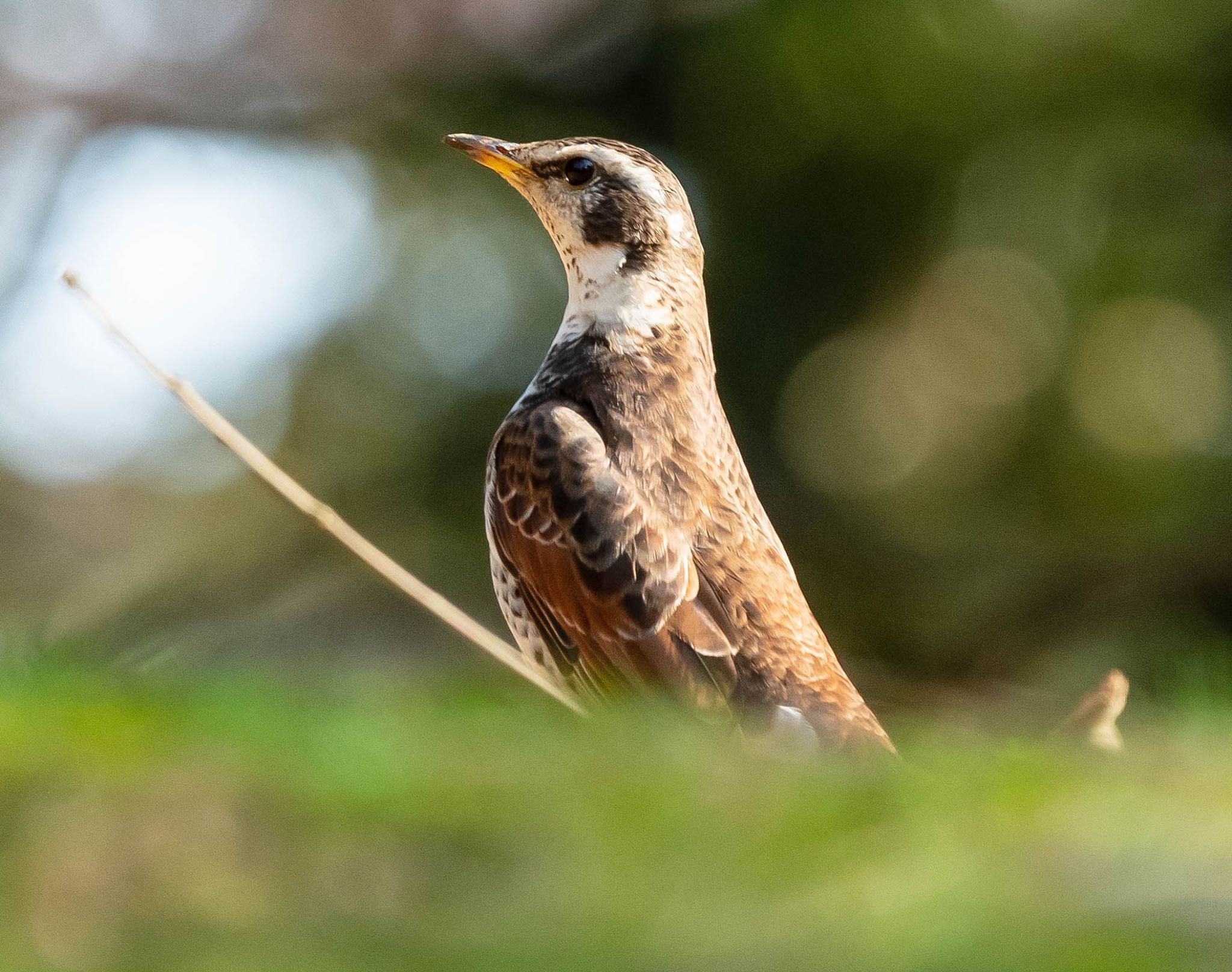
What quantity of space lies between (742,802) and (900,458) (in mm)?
8077

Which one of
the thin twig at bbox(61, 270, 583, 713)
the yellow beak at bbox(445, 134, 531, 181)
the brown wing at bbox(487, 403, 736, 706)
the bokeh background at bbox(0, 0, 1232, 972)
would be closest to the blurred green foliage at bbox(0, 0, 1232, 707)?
the bokeh background at bbox(0, 0, 1232, 972)

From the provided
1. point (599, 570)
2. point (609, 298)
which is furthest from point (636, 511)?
point (609, 298)

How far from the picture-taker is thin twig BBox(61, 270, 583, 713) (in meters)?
2.51

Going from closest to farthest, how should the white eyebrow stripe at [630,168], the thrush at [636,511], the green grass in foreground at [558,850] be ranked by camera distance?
the green grass in foreground at [558,850]
the thrush at [636,511]
the white eyebrow stripe at [630,168]

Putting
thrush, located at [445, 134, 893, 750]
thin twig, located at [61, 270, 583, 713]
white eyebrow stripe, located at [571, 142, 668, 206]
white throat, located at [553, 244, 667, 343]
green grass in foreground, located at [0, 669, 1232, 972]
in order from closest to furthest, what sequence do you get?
green grass in foreground, located at [0, 669, 1232, 972] → thin twig, located at [61, 270, 583, 713] → thrush, located at [445, 134, 893, 750] → white throat, located at [553, 244, 667, 343] → white eyebrow stripe, located at [571, 142, 668, 206]

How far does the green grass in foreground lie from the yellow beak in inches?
→ 118

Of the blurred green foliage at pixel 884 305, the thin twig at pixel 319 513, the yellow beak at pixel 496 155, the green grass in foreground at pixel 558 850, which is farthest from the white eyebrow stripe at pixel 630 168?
the blurred green foliage at pixel 884 305

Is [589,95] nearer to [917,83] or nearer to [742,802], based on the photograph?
[917,83]

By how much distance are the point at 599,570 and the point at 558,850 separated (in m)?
2.35

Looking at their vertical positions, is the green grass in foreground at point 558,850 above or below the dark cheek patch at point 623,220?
below

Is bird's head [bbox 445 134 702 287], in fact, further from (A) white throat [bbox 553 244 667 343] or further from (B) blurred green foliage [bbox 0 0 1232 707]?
(B) blurred green foliage [bbox 0 0 1232 707]

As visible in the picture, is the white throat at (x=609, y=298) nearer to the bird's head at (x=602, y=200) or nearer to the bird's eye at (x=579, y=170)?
the bird's head at (x=602, y=200)

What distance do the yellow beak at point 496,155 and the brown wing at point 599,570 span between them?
2.93 ft

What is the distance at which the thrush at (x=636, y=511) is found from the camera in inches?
131
